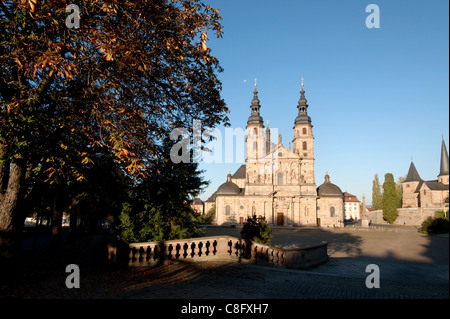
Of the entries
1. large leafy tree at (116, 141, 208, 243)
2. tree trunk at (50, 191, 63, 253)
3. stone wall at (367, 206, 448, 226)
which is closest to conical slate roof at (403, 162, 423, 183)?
stone wall at (367, 206, 448, 226)

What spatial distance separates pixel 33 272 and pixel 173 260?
14.7ft

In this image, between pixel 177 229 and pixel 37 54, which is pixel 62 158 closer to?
pixel 37 54

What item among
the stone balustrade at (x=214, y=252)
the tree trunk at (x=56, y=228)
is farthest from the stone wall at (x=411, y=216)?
the tree trunk at (x=56, y=228)

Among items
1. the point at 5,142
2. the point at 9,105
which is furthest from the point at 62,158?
the point at 9,105

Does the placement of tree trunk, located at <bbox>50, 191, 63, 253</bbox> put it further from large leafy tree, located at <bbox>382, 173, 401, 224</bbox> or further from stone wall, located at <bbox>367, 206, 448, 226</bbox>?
stone wall, located at <bbox>367, 206, 448, 226</bbox>

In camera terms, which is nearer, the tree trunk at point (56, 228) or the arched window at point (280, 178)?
the tree trunk at point (56, 228)

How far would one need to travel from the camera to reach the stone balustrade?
1044 centimetres

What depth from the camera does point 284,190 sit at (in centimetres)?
6309

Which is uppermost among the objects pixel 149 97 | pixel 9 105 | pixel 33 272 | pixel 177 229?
pixel 149 97

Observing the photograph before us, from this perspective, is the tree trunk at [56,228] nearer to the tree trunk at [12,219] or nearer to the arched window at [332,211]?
the tree trunk at [12,219]

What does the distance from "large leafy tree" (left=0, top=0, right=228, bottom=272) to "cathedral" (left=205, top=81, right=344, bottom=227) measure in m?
54.0

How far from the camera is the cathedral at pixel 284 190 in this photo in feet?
204

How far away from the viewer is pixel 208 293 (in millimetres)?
6762

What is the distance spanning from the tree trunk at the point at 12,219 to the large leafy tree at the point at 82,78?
23 millimetres
